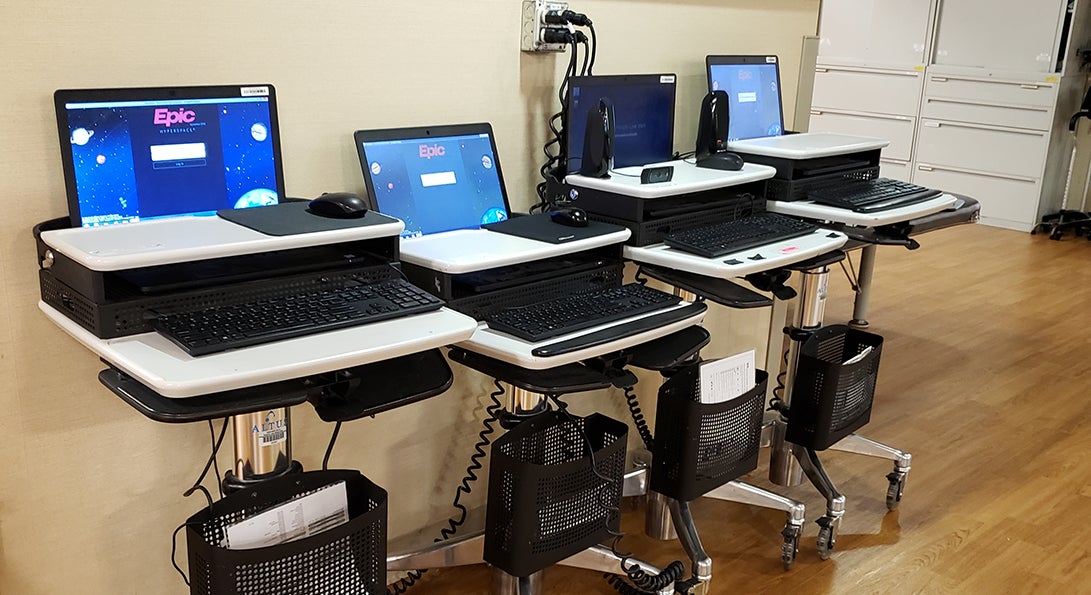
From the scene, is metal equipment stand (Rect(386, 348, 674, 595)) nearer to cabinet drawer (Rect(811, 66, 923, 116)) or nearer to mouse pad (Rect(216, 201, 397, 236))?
mouse pad (Rect(216, 201, 397, 236))

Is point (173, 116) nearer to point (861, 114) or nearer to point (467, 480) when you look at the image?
point (467, 480)

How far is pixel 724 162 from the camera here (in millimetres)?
2625

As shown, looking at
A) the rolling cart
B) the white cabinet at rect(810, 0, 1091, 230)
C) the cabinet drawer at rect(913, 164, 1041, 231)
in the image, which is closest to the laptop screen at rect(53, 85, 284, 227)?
the cabinet drawer at rect(913, 164, 1041, 231)

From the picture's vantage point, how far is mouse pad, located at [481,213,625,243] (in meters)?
2.11

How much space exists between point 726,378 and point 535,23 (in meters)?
1.00

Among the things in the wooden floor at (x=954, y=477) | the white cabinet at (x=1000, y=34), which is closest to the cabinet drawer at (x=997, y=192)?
the white cabinet at (x=1000, y=34)

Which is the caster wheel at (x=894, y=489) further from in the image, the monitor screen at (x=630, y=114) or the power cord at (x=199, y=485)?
the power cord at (x=199, y=485)

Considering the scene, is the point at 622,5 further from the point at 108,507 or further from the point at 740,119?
the point at 108,507

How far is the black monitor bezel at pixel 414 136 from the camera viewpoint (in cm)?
207

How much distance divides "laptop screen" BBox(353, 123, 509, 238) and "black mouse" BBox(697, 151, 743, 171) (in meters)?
0.63

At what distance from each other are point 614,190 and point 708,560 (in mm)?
926

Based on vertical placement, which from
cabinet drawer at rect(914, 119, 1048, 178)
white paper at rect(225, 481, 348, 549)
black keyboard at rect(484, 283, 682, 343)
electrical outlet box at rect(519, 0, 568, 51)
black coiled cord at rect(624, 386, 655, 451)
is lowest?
black coiled cord at rect(624, 386, 655, 451)

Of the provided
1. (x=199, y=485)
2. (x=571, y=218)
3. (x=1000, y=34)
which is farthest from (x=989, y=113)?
(x=199, y=485)

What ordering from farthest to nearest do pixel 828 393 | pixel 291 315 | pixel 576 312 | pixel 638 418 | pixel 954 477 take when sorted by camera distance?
pixel 954 477
pixel 638 418
pixel 828 393
pixel 576 312
pixel 291 315
